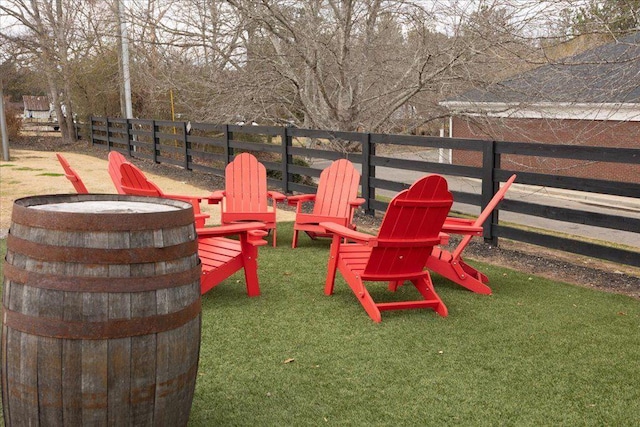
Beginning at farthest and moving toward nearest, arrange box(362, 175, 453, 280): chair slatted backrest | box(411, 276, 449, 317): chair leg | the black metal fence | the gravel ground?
the black metal fence < the gravel ground < box(411, 276, 449, 317): chair leg < box(362, 175, 453, 280): chair slatted backrest

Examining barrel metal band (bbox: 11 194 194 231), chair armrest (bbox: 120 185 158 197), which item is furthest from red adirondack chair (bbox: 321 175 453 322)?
barrel metal band (bbox: 11 194 194 231)

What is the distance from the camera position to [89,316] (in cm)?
216

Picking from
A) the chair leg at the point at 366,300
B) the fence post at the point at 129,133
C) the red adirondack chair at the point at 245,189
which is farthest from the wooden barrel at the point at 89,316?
the fence post at the point at 129,133

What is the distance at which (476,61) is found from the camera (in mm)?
8789

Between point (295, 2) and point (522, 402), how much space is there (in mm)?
8198

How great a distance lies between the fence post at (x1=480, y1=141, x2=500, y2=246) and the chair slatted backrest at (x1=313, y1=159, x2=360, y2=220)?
1451mm

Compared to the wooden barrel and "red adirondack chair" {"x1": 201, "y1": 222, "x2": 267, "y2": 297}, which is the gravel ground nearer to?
"red adirondack chair" {"x1": 201, "y1": 222, "x2": 267, "y2": 297}

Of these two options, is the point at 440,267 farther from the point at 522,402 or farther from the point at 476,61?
the point at 476,61

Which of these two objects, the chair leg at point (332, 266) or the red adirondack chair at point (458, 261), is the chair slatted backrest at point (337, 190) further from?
the chair leg at point (332, 266)

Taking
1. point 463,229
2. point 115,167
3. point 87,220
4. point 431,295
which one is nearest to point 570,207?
point 463,229

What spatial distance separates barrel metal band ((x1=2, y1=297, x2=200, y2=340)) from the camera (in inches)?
84.7

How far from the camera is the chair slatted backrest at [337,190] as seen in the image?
6.68 metres

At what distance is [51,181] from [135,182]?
26.5ft

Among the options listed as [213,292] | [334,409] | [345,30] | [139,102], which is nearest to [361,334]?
[334,409]
